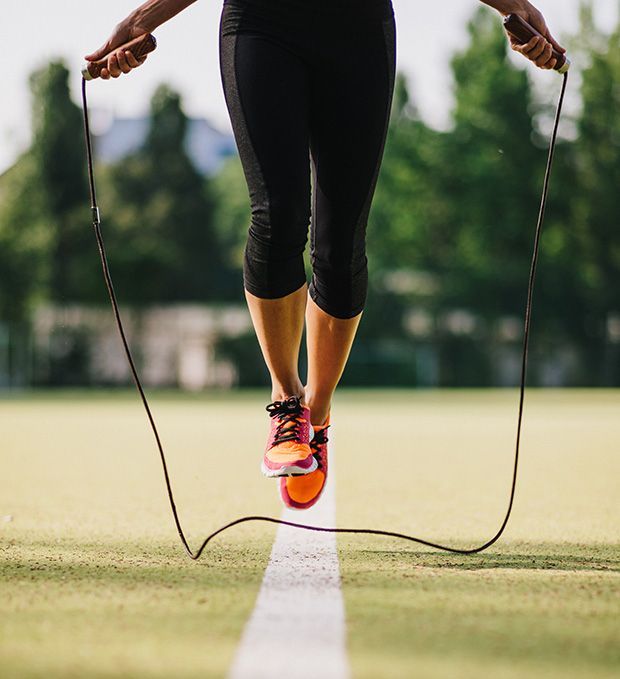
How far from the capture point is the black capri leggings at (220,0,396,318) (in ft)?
11.2

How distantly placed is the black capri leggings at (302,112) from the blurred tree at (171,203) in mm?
44340

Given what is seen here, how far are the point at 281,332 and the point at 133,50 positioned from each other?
962 millimetres

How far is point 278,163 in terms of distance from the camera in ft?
11.2

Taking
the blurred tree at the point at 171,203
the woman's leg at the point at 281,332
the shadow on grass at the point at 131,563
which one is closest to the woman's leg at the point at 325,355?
the woman's leg at the point at 281,332

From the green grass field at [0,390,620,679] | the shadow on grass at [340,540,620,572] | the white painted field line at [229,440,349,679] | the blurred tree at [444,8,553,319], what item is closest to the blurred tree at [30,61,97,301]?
the blurred tree at [444,8,553,319]

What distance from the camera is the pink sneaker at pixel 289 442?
11.2 feet

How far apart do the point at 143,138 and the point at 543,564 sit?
49.0 meters

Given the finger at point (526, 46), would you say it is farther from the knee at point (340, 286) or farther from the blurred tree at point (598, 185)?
the blurred tree at point (598, 185)

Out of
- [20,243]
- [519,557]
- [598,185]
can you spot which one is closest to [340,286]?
[519,557]

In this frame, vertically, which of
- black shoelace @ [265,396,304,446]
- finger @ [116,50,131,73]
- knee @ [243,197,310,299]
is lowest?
black shoelace @ [265,396,304,446]

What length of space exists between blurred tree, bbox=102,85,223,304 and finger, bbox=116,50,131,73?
44.4m

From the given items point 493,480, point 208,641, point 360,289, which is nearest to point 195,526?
point 360,289

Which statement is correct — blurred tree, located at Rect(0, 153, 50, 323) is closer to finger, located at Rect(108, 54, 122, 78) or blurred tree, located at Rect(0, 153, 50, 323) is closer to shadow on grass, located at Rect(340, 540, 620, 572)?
finger, located at Rect(108, 54, 122, 78)

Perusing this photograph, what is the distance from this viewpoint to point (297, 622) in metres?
2.30
